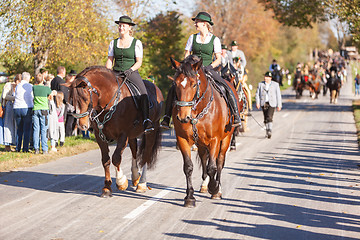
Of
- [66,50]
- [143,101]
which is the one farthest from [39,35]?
[143,101]

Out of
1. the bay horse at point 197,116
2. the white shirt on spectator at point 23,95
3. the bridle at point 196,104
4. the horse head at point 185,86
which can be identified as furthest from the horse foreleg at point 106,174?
the white shirt on spectator at point 23,95

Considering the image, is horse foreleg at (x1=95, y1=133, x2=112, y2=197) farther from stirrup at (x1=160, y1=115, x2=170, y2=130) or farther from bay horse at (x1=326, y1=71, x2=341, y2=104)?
bay horse at (x1=326, y1=71, x2=341, y2=104)

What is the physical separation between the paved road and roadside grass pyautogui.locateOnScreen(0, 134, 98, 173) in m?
0.40

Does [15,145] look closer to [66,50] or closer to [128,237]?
[66,50]

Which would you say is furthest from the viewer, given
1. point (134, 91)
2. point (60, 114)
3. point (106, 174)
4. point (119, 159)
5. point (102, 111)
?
point (60, 114)

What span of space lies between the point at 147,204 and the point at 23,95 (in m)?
7.60

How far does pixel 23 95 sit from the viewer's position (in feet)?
50.0

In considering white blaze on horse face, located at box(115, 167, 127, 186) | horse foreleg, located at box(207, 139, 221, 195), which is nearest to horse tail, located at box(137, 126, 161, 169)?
white blaze on horse face, located at box(115, 167, 127, 186)

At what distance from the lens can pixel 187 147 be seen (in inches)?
347

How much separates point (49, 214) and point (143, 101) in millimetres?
2583

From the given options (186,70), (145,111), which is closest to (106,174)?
(145,111)

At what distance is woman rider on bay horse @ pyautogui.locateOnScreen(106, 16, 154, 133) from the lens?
970 cm

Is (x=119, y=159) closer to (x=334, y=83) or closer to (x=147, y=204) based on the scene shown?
(x=147, y=204)

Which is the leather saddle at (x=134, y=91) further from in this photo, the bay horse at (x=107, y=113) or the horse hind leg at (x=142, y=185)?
the horse hind leg at (x=142, y=185)
